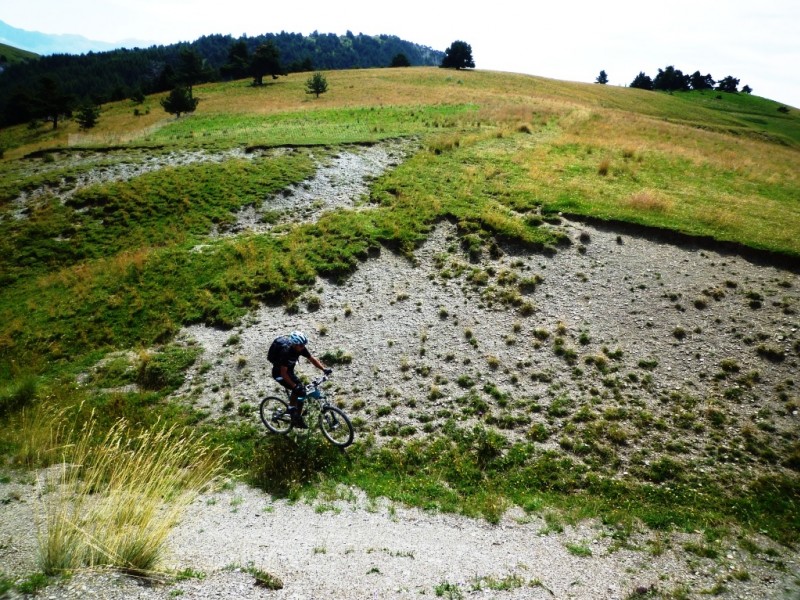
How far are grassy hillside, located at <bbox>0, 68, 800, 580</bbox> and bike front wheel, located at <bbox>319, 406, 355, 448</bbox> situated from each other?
1.57 feet

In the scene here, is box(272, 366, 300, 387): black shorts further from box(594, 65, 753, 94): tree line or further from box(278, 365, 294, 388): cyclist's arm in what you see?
box(594, 65, 753, 94): tree line

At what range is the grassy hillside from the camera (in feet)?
53.2

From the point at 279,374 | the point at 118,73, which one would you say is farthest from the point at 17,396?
the point at 118,73

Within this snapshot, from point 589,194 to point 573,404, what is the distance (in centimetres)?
1609

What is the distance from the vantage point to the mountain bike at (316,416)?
12.0 m

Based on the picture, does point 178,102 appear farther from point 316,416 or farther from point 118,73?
point 118,73

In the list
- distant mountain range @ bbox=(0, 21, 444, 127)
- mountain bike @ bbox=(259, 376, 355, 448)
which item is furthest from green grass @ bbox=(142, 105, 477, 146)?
mountain bike @ bbox=(259, 376, 355, 448)

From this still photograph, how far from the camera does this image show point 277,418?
1269 centimetres

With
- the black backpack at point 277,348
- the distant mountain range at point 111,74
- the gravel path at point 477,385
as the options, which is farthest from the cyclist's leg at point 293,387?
the distant mountain range at point 111,74

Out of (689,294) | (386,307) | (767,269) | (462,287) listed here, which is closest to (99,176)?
(386,307)

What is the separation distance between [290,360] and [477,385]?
646 cm

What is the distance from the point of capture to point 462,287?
18.9 metres

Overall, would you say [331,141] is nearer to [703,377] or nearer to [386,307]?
[386,307]

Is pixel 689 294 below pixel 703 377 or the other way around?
the other way around
